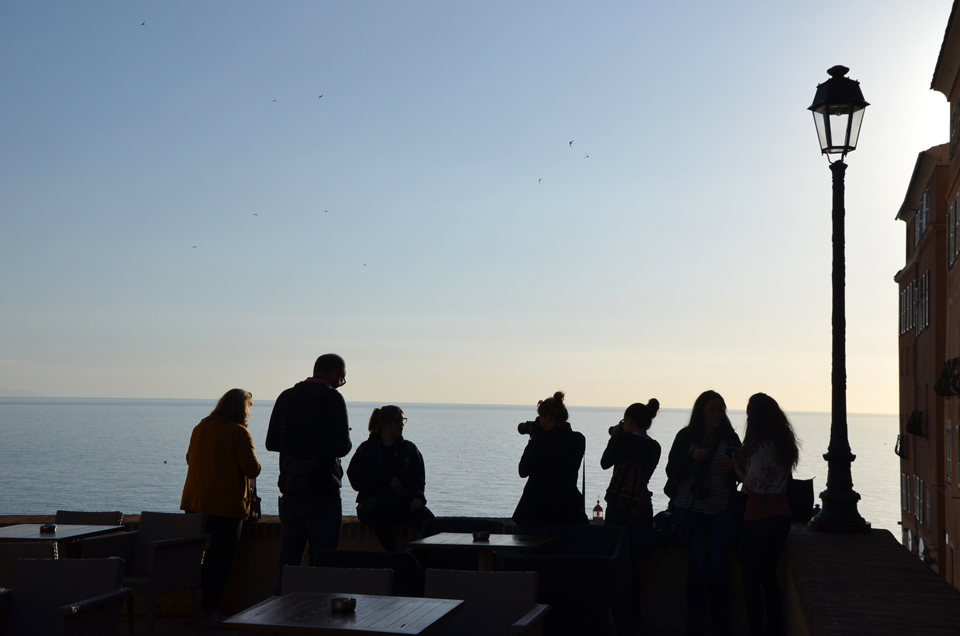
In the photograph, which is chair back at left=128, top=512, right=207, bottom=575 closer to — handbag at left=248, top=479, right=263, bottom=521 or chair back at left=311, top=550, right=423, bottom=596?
handbag at left=248, top=479, right=263, bottom=521

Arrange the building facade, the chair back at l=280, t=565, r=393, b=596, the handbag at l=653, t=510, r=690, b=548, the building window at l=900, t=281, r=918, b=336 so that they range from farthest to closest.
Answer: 1. the building window at l=900, t=281, r=918, b=336
2. the building facade
3. the handbag at l=653, t=510, r=690, b=548
4. the chair back at l=280, t=565, r=393, b=596

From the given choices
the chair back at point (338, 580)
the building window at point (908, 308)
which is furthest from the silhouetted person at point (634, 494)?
the building window at point (908, 308)

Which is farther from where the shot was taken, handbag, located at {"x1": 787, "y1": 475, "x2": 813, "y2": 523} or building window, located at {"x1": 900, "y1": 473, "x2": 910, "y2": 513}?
building window, located at {"x1": 900, "y1": 473, "x2": 910, "y2": 513}

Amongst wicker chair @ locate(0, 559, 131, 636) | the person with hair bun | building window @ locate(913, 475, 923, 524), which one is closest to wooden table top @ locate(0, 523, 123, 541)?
wicker chair @ locate(0, 559, 131, 636)

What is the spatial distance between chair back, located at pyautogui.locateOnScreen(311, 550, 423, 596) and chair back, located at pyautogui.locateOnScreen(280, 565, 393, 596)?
271mm

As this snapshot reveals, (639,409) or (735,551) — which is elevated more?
(639,409)

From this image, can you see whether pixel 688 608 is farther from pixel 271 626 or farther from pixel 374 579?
pixel 271 626

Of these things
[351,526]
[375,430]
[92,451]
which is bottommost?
[92,451]

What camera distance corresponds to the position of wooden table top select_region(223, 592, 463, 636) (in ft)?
12.4

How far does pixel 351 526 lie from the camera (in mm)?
7762

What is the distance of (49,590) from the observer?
4.73 metres

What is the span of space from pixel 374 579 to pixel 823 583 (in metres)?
2.29

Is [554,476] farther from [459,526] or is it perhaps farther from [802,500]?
[802,500]

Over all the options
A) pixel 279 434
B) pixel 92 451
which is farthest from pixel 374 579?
pixel 92 451
